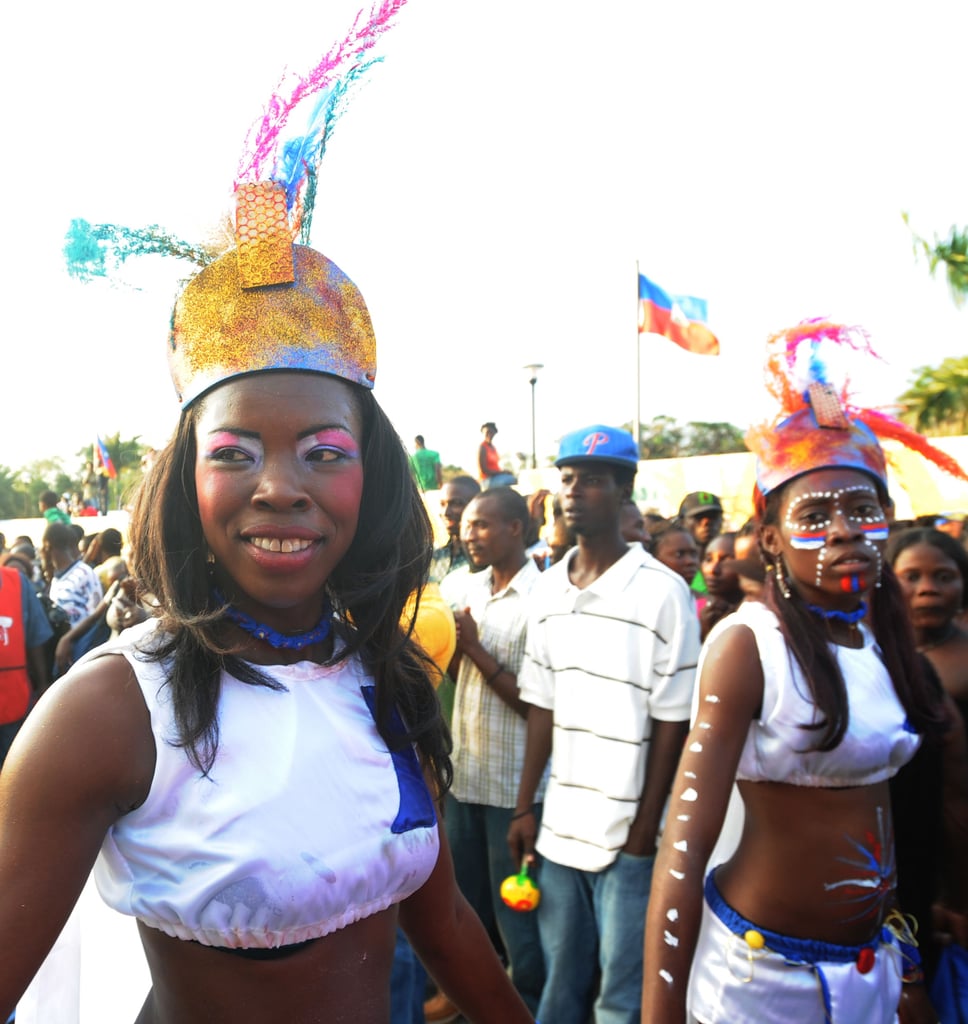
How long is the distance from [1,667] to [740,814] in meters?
4.10

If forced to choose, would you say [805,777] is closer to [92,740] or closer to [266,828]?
[266,828]

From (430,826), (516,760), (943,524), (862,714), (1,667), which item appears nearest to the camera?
(430,826)

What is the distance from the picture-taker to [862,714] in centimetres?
225

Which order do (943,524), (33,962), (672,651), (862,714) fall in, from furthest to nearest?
1. (943,524)
2. (672,651)
3. (862,714)
4. (33,962)

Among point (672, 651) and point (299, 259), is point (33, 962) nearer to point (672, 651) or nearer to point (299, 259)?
point (299, 259)

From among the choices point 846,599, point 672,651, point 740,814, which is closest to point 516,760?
point 672,651

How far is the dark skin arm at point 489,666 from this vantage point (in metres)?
3.72

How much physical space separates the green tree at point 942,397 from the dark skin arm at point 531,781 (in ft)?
42.6

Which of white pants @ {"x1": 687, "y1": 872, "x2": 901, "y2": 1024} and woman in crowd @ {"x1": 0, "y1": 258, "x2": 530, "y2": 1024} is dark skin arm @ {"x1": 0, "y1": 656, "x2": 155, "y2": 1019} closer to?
woman in crowd @ {"x1": 0, "y1": 258, "x2": 530, "y2": 1024}

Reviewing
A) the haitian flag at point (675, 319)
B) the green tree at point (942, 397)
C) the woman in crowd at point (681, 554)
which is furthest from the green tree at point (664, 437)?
the woman in crowd at point (681, 554)

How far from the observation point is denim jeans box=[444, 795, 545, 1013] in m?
3.66

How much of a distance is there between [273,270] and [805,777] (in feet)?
5.70

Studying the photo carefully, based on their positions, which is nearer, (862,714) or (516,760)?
(862,714)

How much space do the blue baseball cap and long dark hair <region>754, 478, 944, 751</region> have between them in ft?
3.21
